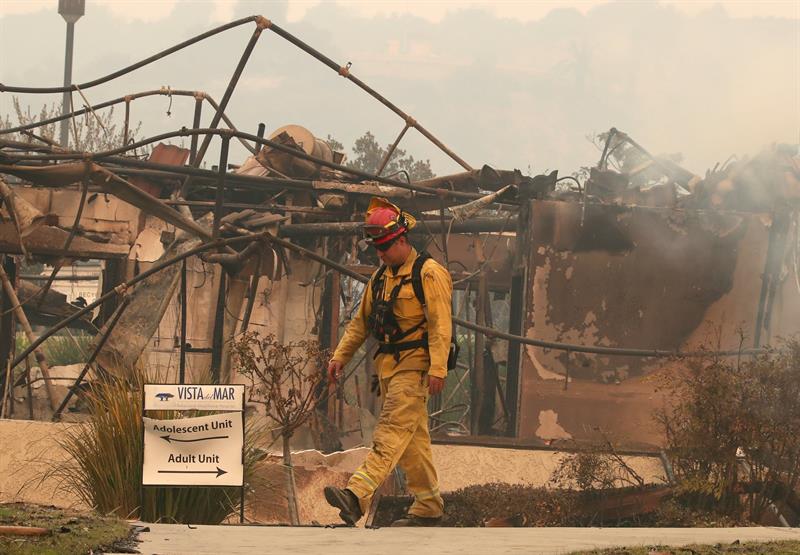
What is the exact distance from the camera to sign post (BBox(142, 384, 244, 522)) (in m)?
7.99

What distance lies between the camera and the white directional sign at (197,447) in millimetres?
8008

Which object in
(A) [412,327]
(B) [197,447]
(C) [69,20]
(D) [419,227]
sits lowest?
(B) [197,447]

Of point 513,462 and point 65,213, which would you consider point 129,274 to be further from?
point 513,462

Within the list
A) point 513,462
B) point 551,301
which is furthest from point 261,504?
point 551,301

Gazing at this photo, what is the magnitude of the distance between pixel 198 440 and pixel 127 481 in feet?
2.01

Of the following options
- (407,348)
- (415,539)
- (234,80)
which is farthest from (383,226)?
(234,80)

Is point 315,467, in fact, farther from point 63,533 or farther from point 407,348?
point 63,533

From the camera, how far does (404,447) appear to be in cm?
774

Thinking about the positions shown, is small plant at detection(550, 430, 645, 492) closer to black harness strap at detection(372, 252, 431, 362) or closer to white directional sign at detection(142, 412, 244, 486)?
black harness strap at detection(372, 252, 431, 362)

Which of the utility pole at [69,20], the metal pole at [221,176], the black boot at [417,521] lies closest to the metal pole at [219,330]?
the metal pole at [221,176]

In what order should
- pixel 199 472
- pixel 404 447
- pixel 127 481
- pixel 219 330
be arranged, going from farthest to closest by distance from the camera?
1. pixel 219 330
2. pixel 127 481
3. pixel 199 472
4. pixel 404 447

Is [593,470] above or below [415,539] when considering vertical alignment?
above

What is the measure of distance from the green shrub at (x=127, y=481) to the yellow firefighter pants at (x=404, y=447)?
1.22 metres

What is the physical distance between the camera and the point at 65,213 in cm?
1650
